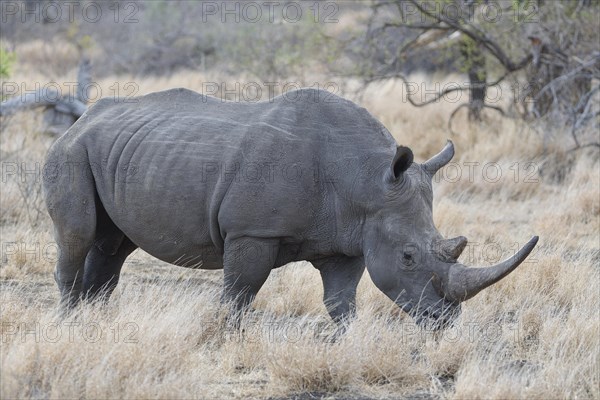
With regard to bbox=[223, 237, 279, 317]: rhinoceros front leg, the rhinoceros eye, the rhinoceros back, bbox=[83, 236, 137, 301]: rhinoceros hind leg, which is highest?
the rhinoceros back

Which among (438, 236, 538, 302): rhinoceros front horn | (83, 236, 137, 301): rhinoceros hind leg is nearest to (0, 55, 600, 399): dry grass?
(83, 236, 137, 301): rhinoceros hind leg

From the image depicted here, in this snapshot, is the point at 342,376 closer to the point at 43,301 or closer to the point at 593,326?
the point at 593,326

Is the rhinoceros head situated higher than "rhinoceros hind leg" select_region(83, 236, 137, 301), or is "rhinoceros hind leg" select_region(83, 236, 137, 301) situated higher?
the rhinoceros head

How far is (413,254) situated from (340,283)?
70cm

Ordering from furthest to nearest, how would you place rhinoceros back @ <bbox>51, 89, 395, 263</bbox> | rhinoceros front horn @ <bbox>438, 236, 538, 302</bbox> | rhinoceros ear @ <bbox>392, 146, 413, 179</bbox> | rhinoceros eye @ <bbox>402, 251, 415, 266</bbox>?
1. rhinoceros back @ <bbox>51, 89, 395, 263</bbox>
2. rhinoceros eye @ <bbox>402, 251, 415, 266</bbox>
3. rhinoceros ear @ <bbox>392, 146, 413, 179</bbox>
4. rhinoceros front horn @ <bbox>438, 236, 538, 302</bbox>

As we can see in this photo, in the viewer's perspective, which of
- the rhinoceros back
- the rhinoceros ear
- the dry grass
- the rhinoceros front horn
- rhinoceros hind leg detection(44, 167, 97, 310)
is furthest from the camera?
rhinoceros hind leg detection(44, 167, 97, 310)

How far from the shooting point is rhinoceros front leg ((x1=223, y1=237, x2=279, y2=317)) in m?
5.45

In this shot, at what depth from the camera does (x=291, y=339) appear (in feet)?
16.9

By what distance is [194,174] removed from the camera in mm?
5637

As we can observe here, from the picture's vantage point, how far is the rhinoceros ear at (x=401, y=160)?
513 cm

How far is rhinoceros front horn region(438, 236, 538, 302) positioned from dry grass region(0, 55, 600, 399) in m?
0.27

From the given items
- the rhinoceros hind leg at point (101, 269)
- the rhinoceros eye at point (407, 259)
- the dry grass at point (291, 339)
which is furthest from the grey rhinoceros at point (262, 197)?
the dry grass at point (291, 339)

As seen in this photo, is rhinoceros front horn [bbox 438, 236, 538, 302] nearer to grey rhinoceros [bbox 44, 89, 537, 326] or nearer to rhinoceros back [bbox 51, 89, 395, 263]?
grey rhinoceros [bbox 44, 89, 537, 326]

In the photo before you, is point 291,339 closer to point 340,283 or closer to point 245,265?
point 245,265
